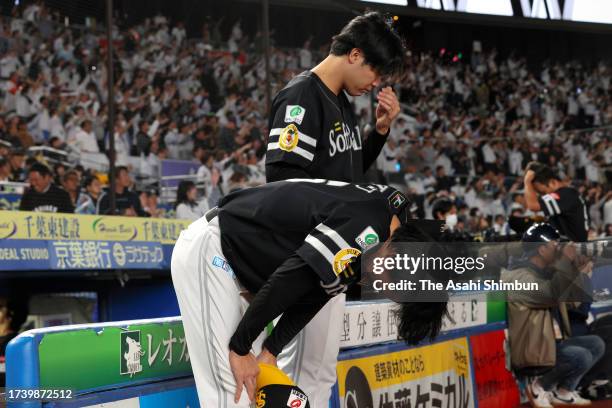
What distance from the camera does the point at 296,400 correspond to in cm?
220

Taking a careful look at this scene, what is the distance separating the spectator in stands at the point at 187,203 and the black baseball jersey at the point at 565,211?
3.33 metres

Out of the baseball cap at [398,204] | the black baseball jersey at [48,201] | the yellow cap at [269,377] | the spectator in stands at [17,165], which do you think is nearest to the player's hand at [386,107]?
the baseball cap at [398,204]

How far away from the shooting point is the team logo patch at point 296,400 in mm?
2188

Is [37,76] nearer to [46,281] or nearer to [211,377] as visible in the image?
[46,281]

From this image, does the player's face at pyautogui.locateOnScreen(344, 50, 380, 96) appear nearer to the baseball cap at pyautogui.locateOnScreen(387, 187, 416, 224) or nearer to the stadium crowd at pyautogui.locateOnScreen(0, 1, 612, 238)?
the baseball cap at pyautogui.locateOnScreen(387, 187, 416, 224)

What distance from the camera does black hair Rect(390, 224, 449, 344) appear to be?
7.54ft

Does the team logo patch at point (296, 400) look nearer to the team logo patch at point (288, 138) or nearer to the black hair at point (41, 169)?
the team logo patch at point (288, 138)

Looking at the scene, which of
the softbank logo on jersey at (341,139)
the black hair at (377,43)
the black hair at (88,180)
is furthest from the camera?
the black hair at (88,180)

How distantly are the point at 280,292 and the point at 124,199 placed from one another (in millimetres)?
5529

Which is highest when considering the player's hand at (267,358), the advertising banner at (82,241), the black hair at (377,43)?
the black hair at (377,43)

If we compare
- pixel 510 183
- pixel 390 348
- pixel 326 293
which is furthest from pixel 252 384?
pixel 510 183

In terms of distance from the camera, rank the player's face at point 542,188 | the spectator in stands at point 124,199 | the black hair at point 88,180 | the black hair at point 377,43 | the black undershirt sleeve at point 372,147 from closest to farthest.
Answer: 1. the black hair at point 377,43
2. the black undershirt sleeve at point 372,147
3. the player's face at point 542,188
4. the black hair at point 88,180
5. the spectator in stands at point 124,199

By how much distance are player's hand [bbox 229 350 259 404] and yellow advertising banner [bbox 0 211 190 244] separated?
438cm

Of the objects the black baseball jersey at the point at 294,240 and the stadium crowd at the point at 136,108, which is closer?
the black baseball jersey at the point at 294,240
